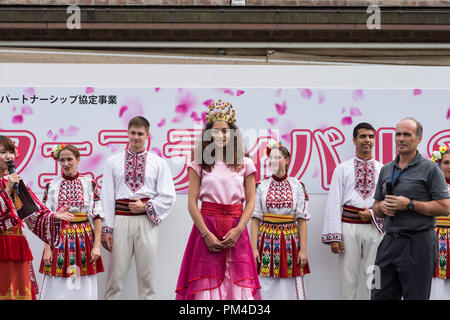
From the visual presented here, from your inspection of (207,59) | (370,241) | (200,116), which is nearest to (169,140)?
(200,116)

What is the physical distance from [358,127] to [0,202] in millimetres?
2847

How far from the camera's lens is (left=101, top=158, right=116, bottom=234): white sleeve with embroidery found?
5277 millimetres

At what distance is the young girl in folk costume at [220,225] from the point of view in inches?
168

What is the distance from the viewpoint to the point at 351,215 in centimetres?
544

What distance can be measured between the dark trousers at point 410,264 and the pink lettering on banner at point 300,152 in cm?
145

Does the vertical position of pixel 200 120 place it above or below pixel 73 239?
above

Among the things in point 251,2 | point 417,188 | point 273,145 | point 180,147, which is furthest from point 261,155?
point 251,2

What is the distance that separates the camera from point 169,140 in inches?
217

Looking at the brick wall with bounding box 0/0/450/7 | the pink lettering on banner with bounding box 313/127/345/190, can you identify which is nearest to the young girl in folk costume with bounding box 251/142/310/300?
the pink lettering on banner with bounding box 313/127/345/190

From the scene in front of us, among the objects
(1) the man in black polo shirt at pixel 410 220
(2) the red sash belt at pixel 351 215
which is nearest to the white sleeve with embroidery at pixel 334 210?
(2) the red sash belt at pixel 351 215

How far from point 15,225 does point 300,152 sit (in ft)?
7.73

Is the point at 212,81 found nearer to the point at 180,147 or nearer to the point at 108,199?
the point at 180,147

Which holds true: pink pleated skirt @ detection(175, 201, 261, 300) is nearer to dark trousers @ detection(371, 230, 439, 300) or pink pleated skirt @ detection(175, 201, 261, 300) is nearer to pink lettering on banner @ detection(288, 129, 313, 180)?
dark trousers @ detection(371, 230, 439, 300)

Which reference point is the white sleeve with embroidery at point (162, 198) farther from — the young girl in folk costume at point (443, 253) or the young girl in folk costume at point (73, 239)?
the young girl in folk costume at point (443, 253)
